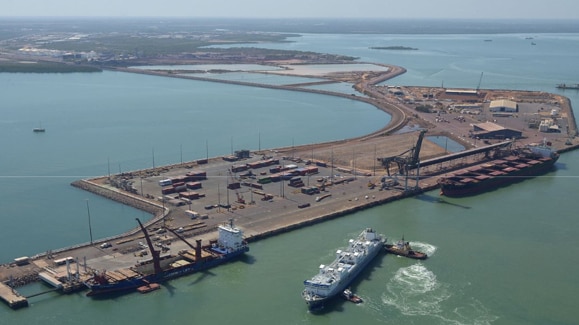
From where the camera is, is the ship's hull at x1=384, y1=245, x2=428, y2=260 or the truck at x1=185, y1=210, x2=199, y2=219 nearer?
the ship's hull at x1=384, y1=245, x2=428, y2=260

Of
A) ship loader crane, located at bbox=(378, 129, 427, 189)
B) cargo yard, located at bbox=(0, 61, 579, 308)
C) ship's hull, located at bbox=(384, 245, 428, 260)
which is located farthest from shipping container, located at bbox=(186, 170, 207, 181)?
ship's hull, located at bbox=(384, 245, 428, 260)

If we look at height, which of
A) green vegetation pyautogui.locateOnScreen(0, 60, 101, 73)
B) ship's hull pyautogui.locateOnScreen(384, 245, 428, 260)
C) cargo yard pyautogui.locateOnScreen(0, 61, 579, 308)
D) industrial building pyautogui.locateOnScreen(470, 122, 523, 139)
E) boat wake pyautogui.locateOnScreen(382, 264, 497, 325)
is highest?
green vegetation pyautogui.locateOnScreen(0, 60, 101, 73)

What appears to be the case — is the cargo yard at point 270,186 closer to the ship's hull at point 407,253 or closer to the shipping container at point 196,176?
the shipping container at point 196,176

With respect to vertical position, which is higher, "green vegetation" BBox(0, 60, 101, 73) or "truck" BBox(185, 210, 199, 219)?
"green vegetation" BBox(0, 60, 101, 73)

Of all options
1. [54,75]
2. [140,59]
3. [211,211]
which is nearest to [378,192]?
[211,211]

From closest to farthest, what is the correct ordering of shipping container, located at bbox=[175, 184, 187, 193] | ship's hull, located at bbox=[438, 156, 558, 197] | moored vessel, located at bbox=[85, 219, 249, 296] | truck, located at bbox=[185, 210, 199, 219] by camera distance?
moored vessel, located at bbox=[85, 219, 249, 296] < truck, located at bbox=[185, 210, 199, 219] < shipping container, located at bbox=[175, 184, 187, 193] < ship's hull, located at bbox=[438, 156, 558, 197]

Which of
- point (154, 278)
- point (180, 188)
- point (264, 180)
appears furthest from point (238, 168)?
point (154, 278)

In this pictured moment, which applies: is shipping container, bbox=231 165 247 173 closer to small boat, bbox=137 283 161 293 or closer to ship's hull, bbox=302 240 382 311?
→ ship's hull, bbox=302 240 382 311

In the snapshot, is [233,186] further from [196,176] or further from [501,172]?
[501,172]
